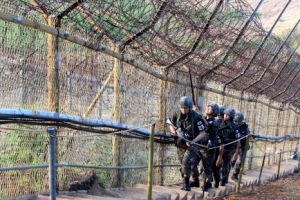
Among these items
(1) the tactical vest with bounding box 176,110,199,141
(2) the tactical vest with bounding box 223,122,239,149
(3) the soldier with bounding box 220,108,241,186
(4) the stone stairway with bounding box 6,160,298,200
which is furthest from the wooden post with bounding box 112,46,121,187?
(2) the tactical vest with bounding box 223,122,239,149

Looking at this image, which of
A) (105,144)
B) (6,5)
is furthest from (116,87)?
(6,5)

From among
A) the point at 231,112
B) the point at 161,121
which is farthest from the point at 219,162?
the point at 161,121

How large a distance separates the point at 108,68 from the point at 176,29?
115 centimetres

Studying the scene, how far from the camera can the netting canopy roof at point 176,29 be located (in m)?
3.79

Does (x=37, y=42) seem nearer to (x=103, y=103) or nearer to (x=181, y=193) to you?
(x=103, y=103)

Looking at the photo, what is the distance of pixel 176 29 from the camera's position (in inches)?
194

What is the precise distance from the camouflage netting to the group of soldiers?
1.30 feet

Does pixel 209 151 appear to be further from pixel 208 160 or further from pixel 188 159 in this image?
pixel 188 159

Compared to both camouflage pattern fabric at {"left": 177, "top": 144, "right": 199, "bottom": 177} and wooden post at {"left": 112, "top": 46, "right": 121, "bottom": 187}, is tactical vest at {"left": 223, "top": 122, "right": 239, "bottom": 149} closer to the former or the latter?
camouflage pattern fabric at {"left": 177, "top": 144, "right": 199, "bottom": 177}

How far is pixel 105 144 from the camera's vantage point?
4.55m

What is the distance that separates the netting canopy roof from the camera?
149 inches

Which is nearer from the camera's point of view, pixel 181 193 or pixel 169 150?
pixel 181 193

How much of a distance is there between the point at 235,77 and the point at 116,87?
12.4 ft

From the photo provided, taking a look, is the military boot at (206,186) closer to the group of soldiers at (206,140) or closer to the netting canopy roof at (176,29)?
the group of soldiers at (206,140)
